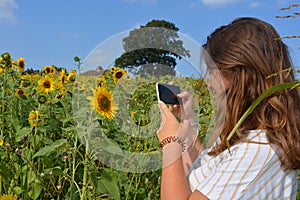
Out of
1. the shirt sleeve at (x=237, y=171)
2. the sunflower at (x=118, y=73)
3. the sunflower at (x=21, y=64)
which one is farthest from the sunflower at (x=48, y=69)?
the shirt sleeve at (x=237, y=171)

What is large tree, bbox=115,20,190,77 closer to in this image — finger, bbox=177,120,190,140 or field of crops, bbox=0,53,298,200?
field of crops, bbox=0,53,298,200

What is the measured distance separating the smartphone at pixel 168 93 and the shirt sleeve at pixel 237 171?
213mm

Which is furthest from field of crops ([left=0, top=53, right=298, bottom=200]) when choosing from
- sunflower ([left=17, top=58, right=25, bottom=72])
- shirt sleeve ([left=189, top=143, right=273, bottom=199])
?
sunflower ([left=17, top=58, right=25, bottom=72])

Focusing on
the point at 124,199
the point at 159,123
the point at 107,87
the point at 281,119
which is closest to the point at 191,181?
the point at 159,123

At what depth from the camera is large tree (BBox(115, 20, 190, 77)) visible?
1289mm

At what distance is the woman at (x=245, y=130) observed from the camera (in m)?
1.22

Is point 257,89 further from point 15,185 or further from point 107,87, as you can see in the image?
point 15,185

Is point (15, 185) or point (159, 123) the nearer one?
point (159, 123)

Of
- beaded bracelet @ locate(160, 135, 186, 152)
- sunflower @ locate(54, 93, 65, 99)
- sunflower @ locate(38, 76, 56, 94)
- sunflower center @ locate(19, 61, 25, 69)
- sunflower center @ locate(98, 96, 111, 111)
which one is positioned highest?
sunflower center @ locate(19, 61, 25, 69)

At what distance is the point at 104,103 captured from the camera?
4.99ft

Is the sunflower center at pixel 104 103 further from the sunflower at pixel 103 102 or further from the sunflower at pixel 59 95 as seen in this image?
the sunflower at pixel 59 95

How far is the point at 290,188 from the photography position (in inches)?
50.6

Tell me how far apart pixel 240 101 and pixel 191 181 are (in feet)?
0.87

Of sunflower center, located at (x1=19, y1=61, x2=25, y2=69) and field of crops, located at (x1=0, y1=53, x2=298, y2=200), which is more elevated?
sunflower center, located at (x1=19, y1=61, x2=25, y2=69)
